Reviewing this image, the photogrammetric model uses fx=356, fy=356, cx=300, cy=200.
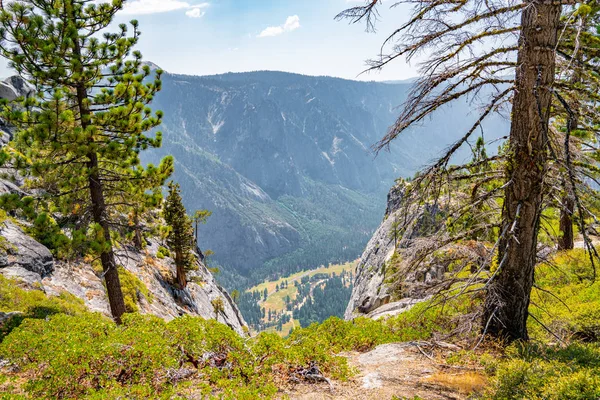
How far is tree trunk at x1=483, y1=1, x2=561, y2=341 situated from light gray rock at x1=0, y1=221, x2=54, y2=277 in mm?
21196

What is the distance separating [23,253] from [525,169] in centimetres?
2323

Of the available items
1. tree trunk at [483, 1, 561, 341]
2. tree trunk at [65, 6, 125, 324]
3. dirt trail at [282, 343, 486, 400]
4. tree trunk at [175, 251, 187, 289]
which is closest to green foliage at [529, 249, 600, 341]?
tree trunk at [483, 1, 561, 341]

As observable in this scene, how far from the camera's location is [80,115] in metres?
13.8

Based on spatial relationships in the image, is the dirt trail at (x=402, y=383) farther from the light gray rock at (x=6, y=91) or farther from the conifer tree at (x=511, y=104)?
the light gray rock at (x=6, y=91)

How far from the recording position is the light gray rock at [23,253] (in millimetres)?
18312

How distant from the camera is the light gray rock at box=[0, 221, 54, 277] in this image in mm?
18312

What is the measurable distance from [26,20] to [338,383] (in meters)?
15.2

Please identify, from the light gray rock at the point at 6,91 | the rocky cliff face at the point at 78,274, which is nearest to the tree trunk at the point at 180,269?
the rocky cliff face at the point at 78,274

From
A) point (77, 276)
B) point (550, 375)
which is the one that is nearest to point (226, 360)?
point (550, 375)

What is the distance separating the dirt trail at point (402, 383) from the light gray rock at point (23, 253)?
58.4 feet

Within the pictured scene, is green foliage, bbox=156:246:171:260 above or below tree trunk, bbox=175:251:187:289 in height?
above

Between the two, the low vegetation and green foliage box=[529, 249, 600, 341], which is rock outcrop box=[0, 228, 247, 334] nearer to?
the low vegetation

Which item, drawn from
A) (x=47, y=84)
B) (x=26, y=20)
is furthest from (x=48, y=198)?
(x=26, y=20)

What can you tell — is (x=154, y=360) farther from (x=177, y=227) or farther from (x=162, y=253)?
(x=162, y=253)
